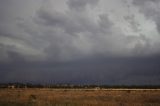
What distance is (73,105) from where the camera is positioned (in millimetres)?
49969

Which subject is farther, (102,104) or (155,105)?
(102,104)

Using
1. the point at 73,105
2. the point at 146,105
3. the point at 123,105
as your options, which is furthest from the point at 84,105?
the point at 146,105

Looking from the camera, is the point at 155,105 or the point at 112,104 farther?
the point at 112,104

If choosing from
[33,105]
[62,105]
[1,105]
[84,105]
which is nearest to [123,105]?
[84,105]

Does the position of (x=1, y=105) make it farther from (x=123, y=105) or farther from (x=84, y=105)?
(x=123, y=105)

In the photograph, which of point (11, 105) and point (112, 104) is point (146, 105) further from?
point (11, 105)

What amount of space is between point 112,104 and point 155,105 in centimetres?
694

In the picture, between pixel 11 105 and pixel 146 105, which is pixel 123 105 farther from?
pixel 11 105

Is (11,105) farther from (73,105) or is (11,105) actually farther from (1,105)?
(73,105)

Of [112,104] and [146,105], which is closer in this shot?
[146,105]

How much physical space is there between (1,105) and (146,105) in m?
19.6

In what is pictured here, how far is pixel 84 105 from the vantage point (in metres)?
50.5

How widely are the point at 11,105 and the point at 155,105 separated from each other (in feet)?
64.2

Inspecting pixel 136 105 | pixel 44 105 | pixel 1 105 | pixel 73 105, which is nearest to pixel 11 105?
pixel 1 105
